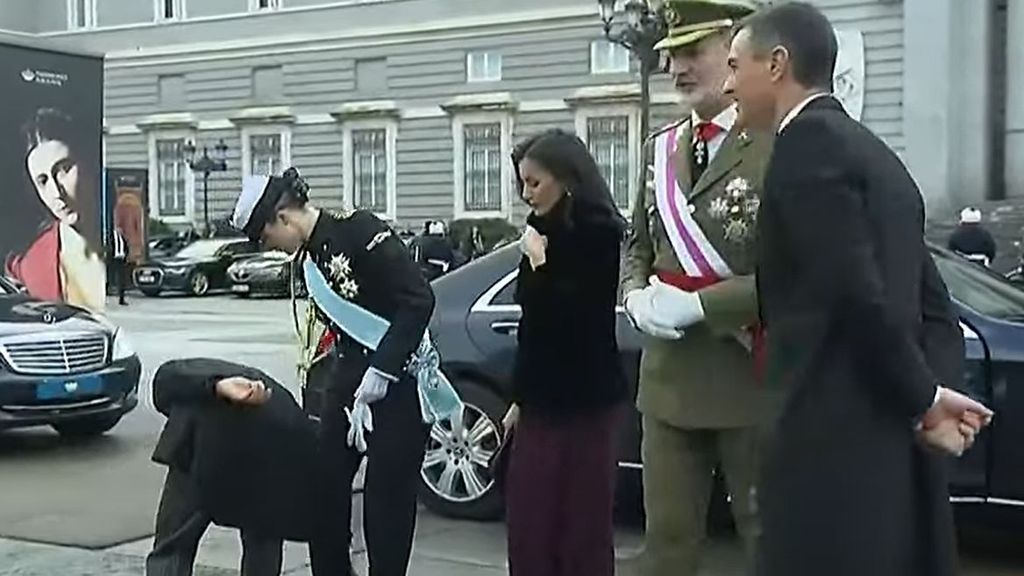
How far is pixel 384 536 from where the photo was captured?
572cm

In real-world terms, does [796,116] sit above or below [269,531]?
above

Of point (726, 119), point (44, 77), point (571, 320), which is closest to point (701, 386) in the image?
point (571, 320)

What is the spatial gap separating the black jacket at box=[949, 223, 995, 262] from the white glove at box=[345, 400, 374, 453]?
14672mm

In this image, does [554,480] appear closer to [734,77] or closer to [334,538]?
[334,538]

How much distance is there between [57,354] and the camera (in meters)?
11.1

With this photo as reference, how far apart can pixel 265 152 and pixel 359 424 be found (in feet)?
158

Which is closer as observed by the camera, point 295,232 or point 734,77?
point 734,77

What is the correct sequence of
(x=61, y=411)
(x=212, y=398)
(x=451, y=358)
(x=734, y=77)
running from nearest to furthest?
(x=734, y=77) → (x=212, y=398) → (x=451, y=358) → (x=61, y=411)

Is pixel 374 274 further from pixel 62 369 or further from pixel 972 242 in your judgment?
pixel 972 242

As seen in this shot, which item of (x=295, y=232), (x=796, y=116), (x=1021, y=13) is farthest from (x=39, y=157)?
(x=1021, y=13)

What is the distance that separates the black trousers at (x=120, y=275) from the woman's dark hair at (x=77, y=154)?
16.5 m

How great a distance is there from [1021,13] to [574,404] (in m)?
33.8

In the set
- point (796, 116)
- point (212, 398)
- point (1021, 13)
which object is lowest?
point (212, 398)

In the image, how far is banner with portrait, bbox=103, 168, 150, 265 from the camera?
35625mm
